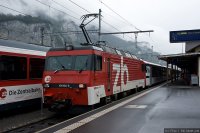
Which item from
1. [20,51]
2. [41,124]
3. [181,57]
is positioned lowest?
[41,124]

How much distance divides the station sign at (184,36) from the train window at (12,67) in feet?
142

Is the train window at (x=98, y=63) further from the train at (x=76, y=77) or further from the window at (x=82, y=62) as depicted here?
the window at (x=82, y=62)

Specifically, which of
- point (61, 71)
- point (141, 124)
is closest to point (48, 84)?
point (61, 71)

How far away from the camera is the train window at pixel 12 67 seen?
1308 cm

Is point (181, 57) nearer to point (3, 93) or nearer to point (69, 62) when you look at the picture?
point (69, 62)

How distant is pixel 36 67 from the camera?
15.6m

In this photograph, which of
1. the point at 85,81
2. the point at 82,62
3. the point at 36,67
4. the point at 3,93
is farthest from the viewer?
the point at 36,67

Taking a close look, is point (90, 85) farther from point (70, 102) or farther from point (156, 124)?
point (156, 124)

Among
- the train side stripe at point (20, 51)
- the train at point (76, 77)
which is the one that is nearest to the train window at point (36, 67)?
the train side stripe at point (20, 51)

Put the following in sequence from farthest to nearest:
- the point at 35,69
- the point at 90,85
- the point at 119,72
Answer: the point at 119,72, the point at 35,69, the point at 90,85

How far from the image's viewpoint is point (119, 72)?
60.6ft

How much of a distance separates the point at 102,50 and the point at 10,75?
4113 millimetres

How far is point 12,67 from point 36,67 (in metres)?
2.04

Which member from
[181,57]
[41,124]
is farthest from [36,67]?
[181,57]
